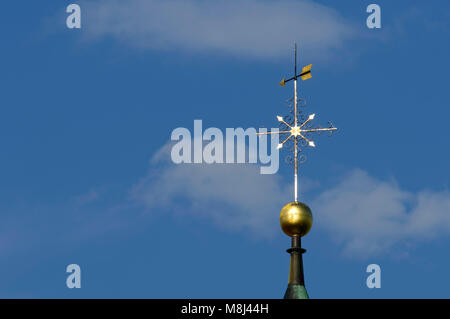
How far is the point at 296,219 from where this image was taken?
66.6 m

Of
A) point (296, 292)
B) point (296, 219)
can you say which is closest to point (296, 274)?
point (296, 292)

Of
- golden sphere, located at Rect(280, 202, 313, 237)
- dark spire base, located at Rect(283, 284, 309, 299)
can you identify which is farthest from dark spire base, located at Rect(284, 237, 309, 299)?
golden sphere, located at Rect(280, 202, 313, 237)

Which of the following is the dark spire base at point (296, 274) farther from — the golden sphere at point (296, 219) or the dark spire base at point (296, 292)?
the golden sphere at point (296, 219)

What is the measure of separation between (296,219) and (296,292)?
393 cm

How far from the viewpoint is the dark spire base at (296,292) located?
65625 mm

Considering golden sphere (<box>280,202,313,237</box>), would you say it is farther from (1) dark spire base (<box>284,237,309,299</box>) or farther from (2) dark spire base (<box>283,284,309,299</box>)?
(2) dark spire base (<box>283,284,309,299</box>)

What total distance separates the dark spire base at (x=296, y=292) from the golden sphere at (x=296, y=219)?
286 centimetres
